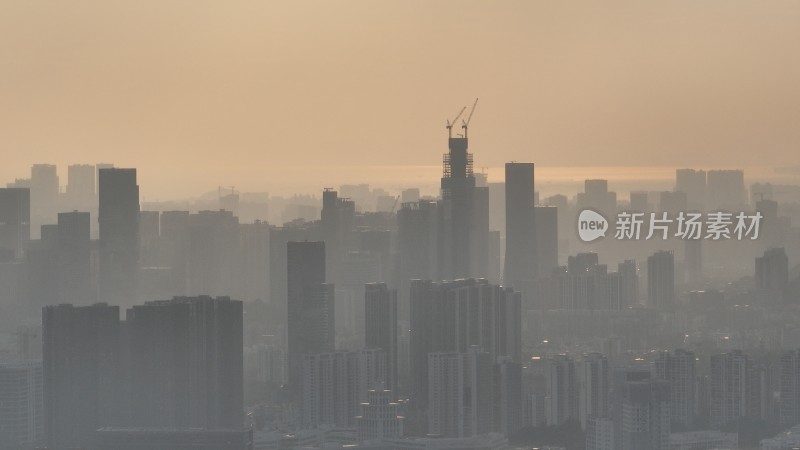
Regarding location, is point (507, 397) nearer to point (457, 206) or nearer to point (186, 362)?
point (186, 362)

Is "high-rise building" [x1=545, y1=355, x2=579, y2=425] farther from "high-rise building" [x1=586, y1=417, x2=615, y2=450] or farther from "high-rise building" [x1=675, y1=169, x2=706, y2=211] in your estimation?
"high-rise building" [x1=675, y1=169, x2=706, y2=211]

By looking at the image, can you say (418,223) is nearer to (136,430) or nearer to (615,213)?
(615,213)

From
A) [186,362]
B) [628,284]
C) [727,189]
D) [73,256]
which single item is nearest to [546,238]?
[628,284]

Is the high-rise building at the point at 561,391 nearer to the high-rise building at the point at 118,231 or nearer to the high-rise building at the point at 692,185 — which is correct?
the high-rise building at the point at 692,185

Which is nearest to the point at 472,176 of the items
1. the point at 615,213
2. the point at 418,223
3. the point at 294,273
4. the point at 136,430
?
the point at 418,223

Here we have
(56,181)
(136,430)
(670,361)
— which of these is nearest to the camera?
(136,430)

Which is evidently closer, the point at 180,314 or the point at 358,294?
the point at 180,314
